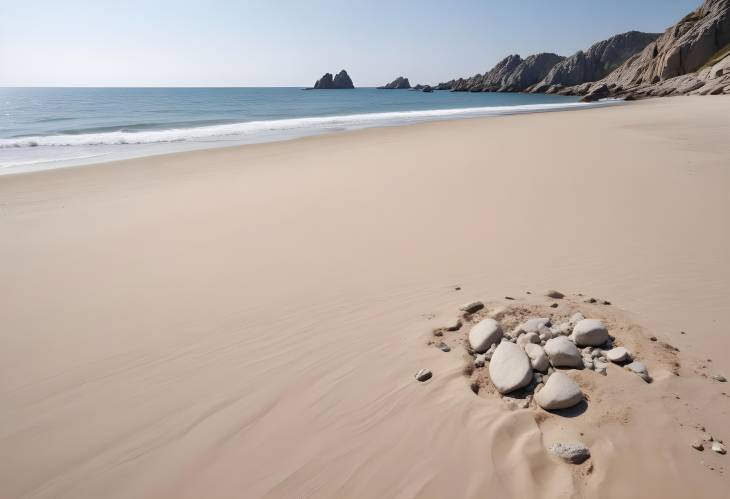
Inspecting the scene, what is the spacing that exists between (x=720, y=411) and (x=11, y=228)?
32.4 feet

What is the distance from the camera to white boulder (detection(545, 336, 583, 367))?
9.45 feet

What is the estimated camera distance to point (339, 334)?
12.2ft

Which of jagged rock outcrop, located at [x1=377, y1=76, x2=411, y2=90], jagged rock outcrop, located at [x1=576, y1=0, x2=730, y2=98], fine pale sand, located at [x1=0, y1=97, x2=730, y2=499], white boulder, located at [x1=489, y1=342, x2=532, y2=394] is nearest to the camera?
fine pale sand, located at [x1=0, y1=97, x2=730, y2=499]

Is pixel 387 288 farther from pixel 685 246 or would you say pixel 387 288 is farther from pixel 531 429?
pixel 685 246

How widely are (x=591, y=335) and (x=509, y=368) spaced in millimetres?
839

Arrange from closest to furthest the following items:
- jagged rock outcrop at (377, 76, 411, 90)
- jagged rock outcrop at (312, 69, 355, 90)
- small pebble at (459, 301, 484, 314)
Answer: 1. small pebble at (459, 301, 484, 314)
2. jagged rock outcrop at (312, 69, 355, 90)
3. jagged rock outcrop at (377, 76, 411, 90)

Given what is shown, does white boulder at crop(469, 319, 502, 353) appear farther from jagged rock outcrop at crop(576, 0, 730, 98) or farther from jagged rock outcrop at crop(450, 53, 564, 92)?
jagged rock outcrop at crop(450, 53, 564, 92)

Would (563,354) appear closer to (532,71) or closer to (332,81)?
(532,71)

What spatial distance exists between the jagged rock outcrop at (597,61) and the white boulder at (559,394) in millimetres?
102477

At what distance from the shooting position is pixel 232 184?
9516 millimetres

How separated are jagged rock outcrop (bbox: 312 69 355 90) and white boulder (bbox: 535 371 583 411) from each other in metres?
157

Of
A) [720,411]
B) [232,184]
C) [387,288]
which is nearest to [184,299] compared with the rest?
[387,288]

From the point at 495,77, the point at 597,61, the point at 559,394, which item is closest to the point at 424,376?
the point at 559,394

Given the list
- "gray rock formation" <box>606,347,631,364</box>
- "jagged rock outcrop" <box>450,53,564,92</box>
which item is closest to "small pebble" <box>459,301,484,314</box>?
"gray rock formation" <box>606,347,631,364</box>
